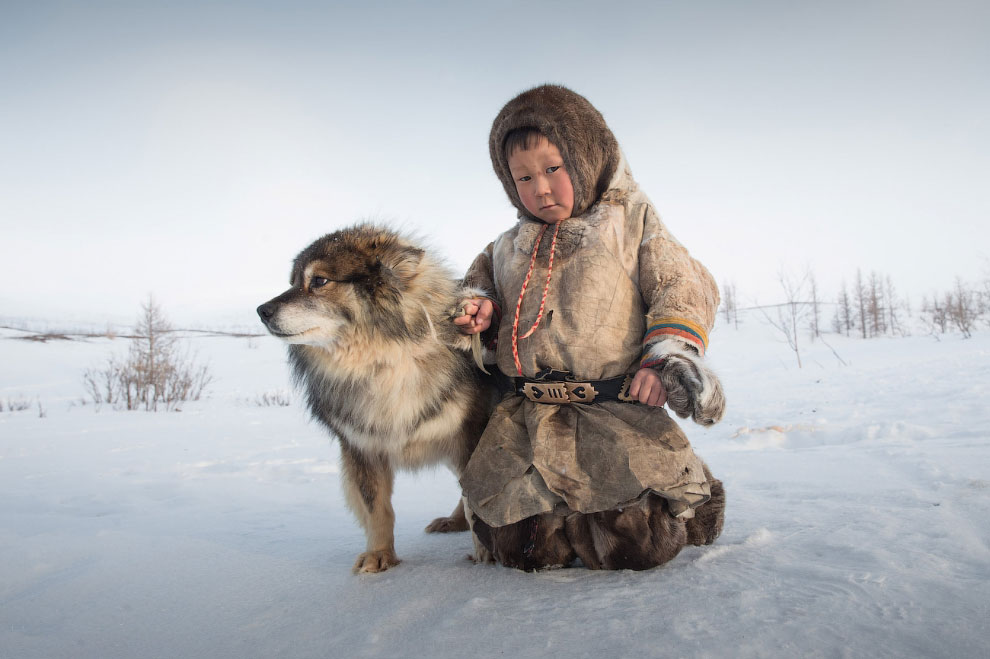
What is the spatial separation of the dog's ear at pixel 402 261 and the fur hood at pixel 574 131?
0.68 m

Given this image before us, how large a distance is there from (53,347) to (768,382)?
103 feet

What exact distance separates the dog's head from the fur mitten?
123 cm

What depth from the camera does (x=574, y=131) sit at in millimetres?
2234

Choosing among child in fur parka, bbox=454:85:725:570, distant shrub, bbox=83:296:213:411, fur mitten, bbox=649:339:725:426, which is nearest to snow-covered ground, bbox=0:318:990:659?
child in fur parka, bbox=454:85:725:570

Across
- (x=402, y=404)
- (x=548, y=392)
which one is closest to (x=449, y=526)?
(x=402, y=404)

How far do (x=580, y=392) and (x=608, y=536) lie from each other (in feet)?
1.86

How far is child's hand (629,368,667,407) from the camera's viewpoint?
180 cm

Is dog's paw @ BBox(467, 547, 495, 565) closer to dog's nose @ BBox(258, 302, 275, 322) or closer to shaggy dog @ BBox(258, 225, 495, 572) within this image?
shaggy dog @ BBox(258, 225, 495, 572)

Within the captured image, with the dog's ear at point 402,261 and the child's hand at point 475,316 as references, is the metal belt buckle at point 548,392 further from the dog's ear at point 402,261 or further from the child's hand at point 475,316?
the dog's ear at point 402,261

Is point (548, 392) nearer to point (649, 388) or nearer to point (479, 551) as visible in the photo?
point (649, 388)

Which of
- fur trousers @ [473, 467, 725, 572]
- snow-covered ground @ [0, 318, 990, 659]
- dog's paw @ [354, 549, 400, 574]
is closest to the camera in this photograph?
snow-covered ground @ [0, 318, 990, 659]

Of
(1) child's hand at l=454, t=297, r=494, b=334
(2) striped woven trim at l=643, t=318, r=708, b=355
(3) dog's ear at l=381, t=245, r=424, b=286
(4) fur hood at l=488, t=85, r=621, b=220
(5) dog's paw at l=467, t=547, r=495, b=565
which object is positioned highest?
(4) fur hood at l=488, t=85, r=621, b=220

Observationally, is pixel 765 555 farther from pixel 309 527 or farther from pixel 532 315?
pixel 309 527

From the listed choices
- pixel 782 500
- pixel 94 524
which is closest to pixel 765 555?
pixel 782 500
